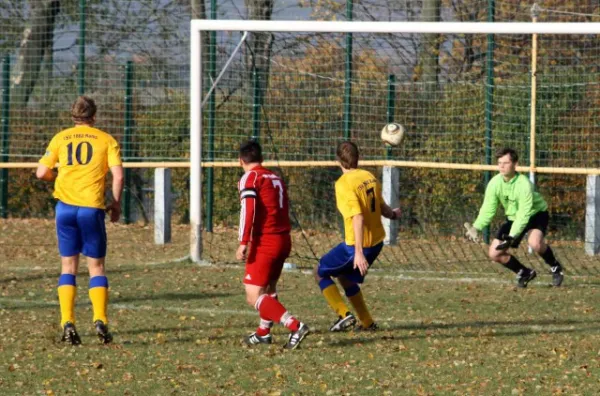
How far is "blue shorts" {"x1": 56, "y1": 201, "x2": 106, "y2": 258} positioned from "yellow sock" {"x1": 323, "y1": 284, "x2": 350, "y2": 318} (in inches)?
72.3

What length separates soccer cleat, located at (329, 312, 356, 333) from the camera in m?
10.2

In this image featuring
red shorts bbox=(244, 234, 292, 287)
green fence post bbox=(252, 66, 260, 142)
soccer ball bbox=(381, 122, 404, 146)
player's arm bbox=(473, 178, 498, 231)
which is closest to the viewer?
red shorts bbox=(244, 234, 292, 287)

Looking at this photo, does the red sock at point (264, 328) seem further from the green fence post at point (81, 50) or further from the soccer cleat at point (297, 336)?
the green fence post at point (81, 50)

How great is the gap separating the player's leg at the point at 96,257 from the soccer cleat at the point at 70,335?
157mm

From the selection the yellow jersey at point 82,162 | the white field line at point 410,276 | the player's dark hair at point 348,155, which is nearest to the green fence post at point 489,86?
the white field line at point 410,276

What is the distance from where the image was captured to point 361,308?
1029cm

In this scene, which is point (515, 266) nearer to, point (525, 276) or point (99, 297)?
point (525, 276)

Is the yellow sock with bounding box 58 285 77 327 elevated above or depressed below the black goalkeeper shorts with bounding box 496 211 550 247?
below

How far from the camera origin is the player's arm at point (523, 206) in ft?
43.5

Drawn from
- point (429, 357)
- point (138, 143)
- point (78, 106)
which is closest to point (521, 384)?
point (429, 357)

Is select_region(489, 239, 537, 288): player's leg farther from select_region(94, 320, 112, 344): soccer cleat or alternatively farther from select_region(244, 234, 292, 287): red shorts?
select_region(94, 320, 112, 344): soccer cleat

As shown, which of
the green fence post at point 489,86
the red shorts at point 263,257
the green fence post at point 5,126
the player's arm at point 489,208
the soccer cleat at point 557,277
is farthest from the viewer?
the green fence post at point 5,126

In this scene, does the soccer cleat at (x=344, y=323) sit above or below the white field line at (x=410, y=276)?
above

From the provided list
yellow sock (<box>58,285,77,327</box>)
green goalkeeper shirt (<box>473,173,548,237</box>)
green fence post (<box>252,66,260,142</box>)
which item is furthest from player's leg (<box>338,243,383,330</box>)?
green fence post (<box>252,66,260,142</box>)
